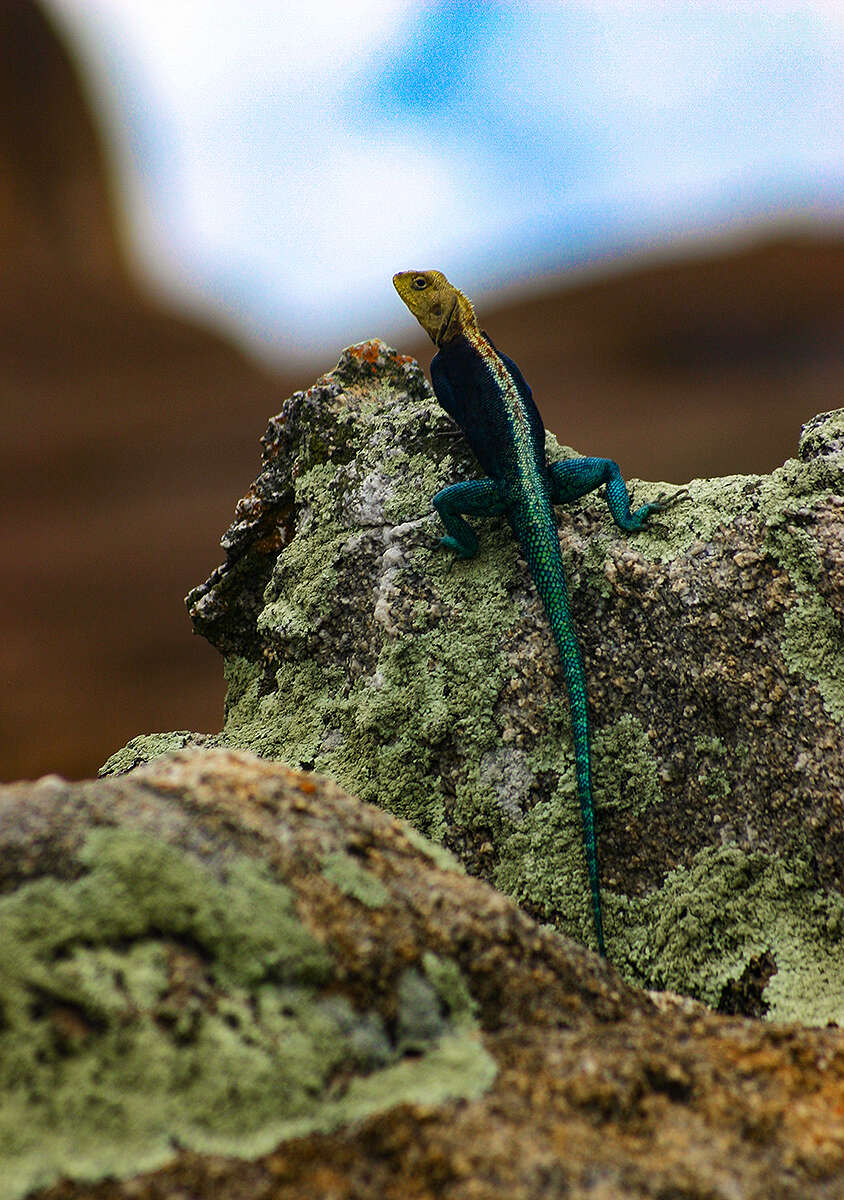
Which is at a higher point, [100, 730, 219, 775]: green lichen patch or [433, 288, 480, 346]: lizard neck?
[433, 288, 480, 346]: lizard neck

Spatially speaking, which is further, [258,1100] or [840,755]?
[840,755]

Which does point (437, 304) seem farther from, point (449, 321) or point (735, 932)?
point (735, 932)

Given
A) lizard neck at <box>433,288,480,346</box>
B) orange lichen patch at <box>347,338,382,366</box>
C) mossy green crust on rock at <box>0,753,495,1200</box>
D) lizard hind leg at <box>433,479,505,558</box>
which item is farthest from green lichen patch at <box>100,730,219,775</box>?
mossy green crust on rock at <box>0,753,495,1200</box>

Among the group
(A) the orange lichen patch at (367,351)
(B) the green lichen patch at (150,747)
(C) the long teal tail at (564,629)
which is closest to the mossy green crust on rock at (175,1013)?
(C) the long teal tail at (564,629)

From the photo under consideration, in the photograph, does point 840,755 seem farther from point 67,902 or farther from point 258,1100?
point 67,902

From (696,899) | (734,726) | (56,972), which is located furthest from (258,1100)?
(734,726)

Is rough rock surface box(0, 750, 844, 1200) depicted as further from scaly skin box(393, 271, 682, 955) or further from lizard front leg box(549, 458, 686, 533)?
lizard front leg box(549, 458, 686, 533)

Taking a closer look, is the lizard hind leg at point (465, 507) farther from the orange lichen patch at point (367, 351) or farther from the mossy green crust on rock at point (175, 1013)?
the mossy green crust on rock at point (175, 1013)
